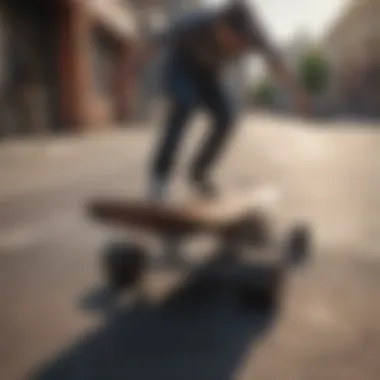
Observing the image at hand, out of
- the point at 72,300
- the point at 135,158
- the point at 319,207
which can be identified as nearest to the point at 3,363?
the point at 72,300

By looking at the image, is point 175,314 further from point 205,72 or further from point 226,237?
point 205,72

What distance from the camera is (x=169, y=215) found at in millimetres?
3410

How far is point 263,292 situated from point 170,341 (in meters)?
0.73

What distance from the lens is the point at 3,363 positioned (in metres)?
2.75

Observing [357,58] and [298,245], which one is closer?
[298,245]

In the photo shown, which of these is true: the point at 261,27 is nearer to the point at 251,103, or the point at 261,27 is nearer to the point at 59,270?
the point at 59,270

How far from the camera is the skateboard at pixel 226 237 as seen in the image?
11.5 feet

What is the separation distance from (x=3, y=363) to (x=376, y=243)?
3669 mm

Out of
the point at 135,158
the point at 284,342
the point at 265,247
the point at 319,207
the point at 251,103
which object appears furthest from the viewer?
the point at 251,103

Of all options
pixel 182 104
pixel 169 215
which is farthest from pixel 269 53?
pixel 169 215

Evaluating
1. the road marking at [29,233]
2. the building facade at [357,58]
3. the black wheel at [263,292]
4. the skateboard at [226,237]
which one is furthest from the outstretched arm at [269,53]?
the building facade at [357,58]

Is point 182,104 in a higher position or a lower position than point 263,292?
higher

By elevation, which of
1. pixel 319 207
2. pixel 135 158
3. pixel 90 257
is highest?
pixel 90 257

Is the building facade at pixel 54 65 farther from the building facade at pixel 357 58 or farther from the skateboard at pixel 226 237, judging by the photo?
the building facade at pixel 357 58
